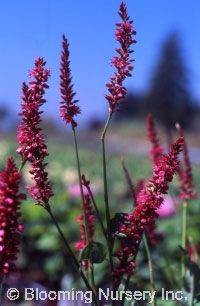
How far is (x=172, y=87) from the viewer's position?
156ft

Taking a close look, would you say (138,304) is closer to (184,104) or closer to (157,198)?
(157,198)

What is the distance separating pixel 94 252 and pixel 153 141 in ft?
2.00

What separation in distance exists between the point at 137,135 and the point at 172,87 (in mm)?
10298

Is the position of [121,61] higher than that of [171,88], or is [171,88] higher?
[171,88]

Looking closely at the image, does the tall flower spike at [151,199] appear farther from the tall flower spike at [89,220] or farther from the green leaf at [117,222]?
the tall flower spike at [89,220]

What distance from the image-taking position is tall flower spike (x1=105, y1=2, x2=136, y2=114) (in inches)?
47.0

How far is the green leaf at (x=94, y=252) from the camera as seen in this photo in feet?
4.03

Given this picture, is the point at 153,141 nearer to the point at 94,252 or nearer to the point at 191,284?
the point at 191,284

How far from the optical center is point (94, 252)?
1245mm

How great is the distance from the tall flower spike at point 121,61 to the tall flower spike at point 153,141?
50 cm

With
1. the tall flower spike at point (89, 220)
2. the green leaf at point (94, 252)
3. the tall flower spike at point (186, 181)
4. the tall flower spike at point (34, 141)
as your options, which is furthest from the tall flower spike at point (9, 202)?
the tall flower spike at point (186, 181)

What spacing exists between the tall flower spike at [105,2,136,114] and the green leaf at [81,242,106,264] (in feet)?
1.00

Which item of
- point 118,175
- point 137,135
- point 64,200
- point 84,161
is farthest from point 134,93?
point 64,200

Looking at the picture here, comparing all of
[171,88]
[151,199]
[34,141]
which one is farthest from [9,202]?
[171,88]
